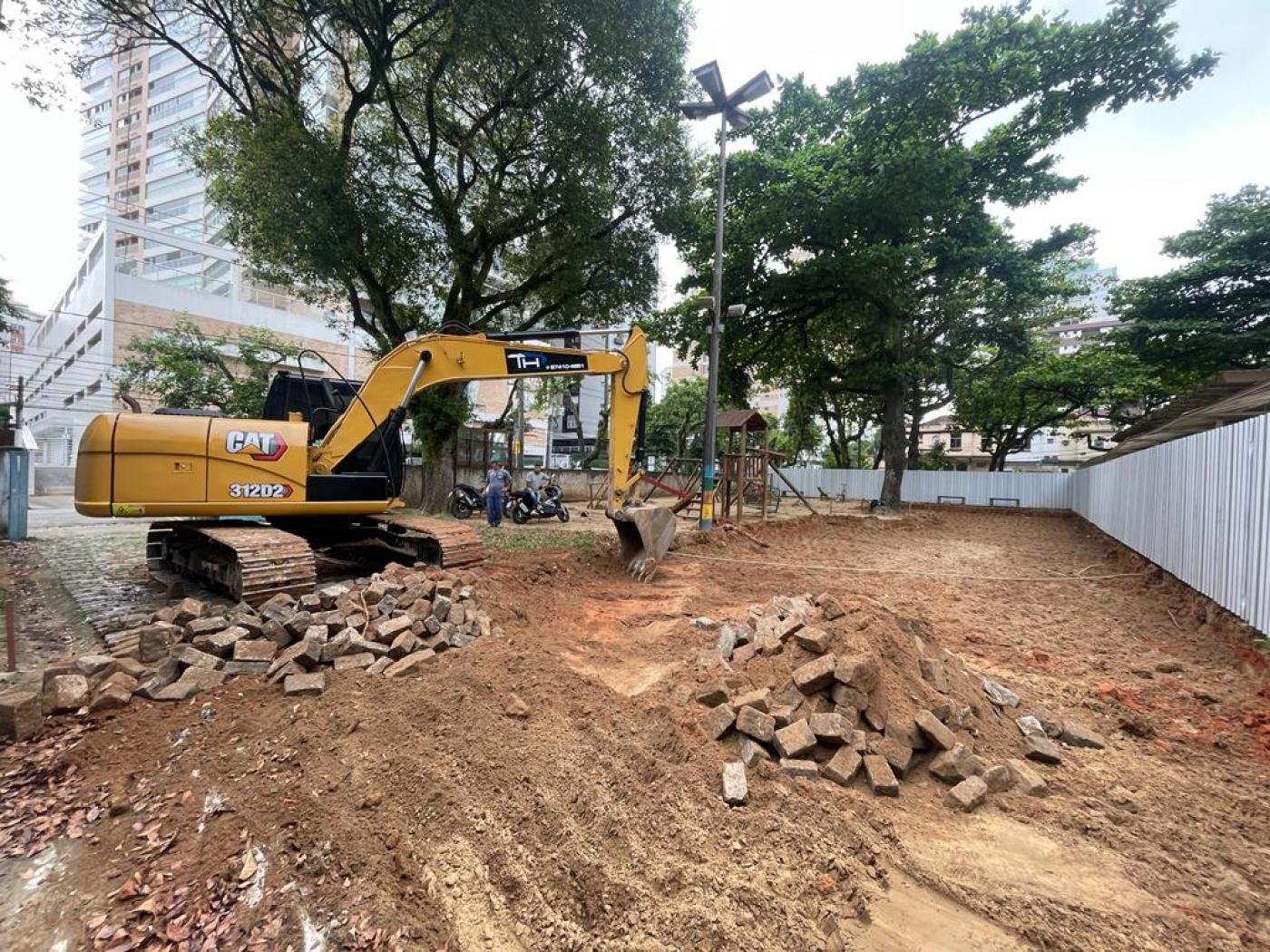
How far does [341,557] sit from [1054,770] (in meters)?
8.25

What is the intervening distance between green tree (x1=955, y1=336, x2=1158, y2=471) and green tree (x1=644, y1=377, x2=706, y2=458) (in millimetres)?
14490

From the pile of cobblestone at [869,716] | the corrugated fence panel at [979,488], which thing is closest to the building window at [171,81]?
the corrugated fence panel at [979,488]

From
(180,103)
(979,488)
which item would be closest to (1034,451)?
(979,488)

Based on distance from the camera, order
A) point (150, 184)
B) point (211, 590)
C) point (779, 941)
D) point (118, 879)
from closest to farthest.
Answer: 1. point (779, 941)
2. point (118, 879)
3. point (211, 590)
4. point (150, 184)

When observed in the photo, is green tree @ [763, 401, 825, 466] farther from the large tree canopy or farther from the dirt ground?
the dirt ground

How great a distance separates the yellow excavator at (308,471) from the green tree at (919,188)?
9.15m

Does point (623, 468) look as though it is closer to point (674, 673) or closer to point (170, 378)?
point (674, 673)

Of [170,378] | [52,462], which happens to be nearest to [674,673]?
[170,378]

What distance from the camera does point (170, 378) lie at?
20.8 meters

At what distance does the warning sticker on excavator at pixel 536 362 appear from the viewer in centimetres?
736

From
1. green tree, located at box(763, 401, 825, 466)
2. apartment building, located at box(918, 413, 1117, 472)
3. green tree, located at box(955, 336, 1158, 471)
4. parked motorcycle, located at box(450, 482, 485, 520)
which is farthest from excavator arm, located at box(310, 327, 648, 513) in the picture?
apartment building, located at box(918, 413, 1117, 472)

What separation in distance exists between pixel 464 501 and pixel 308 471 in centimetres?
900

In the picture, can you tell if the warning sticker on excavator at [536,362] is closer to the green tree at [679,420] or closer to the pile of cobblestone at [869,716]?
the pile of cobblestone at [869,716]

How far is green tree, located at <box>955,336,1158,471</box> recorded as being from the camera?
19.9 meters
